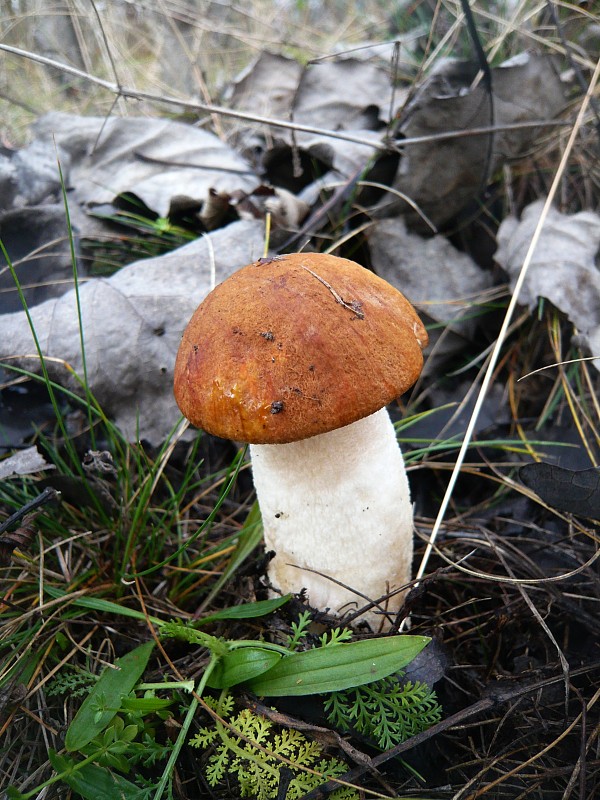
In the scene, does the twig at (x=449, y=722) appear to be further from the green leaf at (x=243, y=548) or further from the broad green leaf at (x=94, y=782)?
the green leaf at (x=243, y=548)

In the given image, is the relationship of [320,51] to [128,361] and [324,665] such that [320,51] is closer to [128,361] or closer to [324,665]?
[128,361]

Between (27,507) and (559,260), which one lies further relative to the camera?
(559,260)

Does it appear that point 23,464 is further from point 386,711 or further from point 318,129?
point 318,129

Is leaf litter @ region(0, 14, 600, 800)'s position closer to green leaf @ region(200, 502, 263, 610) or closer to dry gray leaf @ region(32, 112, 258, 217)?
dry gray leaf @ region(32, 112, 258, 217)

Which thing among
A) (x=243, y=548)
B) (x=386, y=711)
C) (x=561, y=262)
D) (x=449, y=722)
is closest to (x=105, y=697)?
(x=243, y=548)

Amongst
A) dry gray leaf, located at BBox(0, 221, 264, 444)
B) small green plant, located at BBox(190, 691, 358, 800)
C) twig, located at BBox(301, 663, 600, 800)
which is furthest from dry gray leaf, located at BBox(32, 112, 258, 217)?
twig, located at BBox(301, 663, 600, 800)

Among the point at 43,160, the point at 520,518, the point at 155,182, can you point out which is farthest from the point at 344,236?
the point at 43,160
